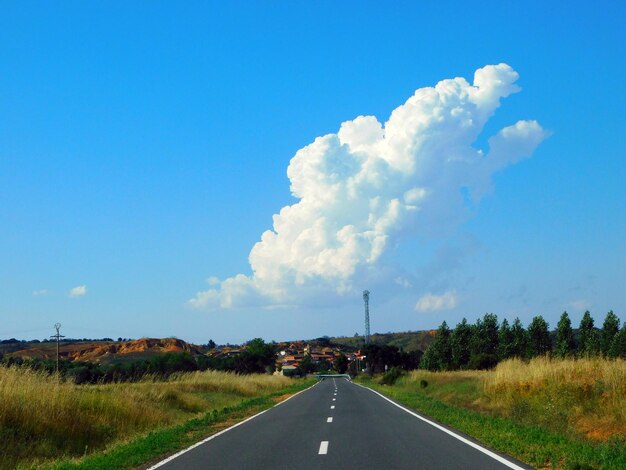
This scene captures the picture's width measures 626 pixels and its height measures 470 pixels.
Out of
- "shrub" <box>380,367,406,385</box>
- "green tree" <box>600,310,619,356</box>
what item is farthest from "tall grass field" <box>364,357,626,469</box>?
"green tree" <box>600,310,619,356</box>

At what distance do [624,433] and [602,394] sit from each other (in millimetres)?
3328

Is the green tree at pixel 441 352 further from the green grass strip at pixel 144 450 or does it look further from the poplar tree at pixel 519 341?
the green grass strip at pixel 144 450

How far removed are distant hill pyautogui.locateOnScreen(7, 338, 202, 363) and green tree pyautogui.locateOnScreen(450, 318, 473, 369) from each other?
208 ft

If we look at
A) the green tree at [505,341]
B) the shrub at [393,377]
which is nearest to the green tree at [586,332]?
the green tree at [505,341]

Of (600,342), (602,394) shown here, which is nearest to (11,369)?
(602,394)

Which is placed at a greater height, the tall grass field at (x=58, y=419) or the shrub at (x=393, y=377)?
the tall grass field at (x=58, y=419)

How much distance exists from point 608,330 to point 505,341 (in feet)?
53.6

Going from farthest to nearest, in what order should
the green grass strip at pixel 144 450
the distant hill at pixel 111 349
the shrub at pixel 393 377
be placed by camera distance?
the distant hill at pixel 111 349 < the shrub at pixel 393 377 < the green grass strip at pixel 144 450

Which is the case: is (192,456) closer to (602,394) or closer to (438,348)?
(602,394)

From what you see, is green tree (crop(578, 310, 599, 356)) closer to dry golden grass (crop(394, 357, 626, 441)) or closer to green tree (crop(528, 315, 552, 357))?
green tree (crop(528, 315, 552, 357))

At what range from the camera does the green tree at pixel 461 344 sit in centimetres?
10256

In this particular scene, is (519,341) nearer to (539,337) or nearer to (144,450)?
(539,337)

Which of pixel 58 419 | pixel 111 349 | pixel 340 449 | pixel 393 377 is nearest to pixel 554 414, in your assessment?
pixel 340 449

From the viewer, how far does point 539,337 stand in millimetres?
93875
